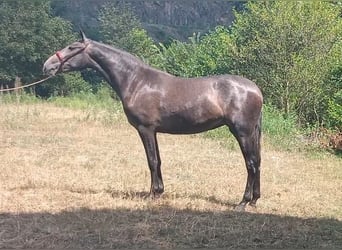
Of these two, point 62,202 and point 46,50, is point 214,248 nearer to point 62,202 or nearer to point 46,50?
point 62,202

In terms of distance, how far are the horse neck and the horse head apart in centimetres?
10

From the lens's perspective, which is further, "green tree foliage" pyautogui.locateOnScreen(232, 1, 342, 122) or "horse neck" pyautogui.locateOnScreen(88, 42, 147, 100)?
"green tree foliage" pyautogui.locateOnScreen(232, 1, 342, 122)

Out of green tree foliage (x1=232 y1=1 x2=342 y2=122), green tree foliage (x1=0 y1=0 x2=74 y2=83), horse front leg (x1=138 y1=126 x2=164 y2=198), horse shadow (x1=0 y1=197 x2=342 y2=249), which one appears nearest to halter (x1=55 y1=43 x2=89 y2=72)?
horse front leg (x1=138 y1=126 x2=164 y2=198)

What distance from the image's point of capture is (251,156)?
6.23m

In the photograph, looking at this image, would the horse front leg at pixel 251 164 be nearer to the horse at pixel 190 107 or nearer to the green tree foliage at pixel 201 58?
the horse at pixel 190 107

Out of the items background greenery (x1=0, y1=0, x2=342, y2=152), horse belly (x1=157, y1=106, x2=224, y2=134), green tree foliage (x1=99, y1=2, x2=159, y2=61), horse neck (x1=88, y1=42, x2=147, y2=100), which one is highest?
horse neck (x1=88, y1=42, x2=147, y2=100)

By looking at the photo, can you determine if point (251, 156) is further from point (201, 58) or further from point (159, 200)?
point (201, 58)

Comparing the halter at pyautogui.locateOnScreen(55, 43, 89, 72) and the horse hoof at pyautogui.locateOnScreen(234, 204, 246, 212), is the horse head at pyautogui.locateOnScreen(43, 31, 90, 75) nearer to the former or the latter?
the halter at pyautogui.locateOnScreen(55, 43, 89, 72)

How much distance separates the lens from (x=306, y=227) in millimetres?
5352

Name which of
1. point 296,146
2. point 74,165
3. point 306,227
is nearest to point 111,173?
point 74,165

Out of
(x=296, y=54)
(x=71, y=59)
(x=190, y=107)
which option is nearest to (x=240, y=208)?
(x=190, y=107)

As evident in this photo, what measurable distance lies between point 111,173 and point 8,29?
94.0 feet

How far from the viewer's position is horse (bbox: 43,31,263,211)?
20.2 ft

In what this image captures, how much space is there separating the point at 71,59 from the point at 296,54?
10.7 m
